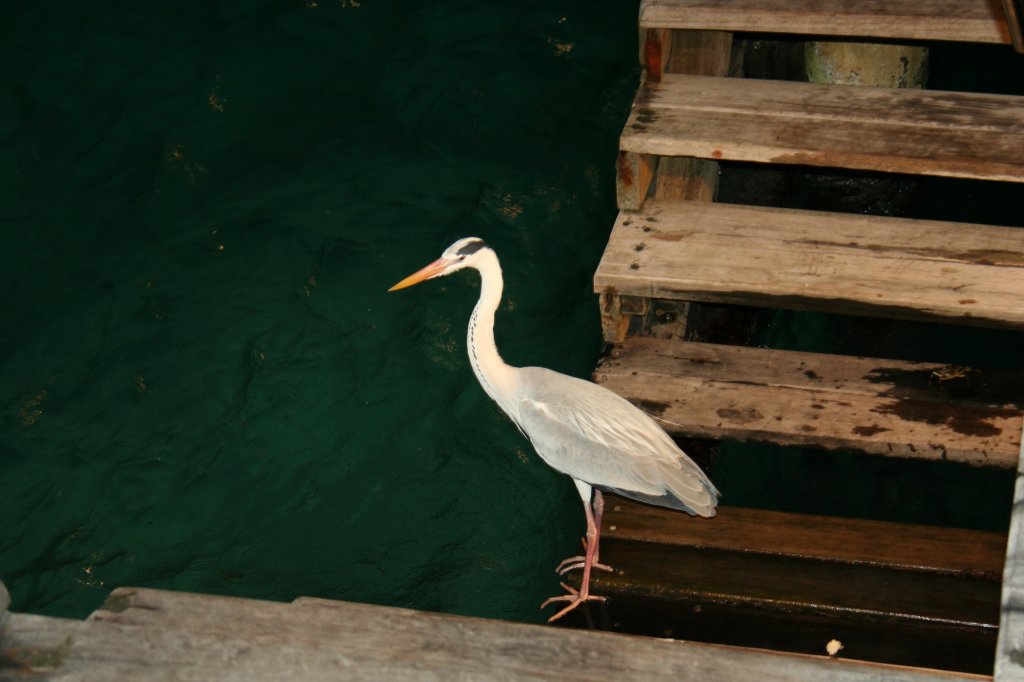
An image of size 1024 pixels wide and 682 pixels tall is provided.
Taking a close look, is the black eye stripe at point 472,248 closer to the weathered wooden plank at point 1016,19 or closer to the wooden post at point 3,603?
the wooden post at point 3,603

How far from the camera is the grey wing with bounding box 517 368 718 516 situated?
436 centimetres

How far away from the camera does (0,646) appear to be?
6.26 feet

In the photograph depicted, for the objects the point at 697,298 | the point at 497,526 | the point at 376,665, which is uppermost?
the point at 376,665

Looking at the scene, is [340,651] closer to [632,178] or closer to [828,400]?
[828,400]

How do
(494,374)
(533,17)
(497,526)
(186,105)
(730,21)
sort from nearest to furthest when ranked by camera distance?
1. (494,374)
2. (730,21)
3. (497,526)
4. (186,105)
5. (533,17)

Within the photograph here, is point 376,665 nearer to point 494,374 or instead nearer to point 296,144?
point 494,374

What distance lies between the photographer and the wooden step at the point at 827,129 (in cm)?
499

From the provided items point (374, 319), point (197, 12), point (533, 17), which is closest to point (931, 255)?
point (374, 319)

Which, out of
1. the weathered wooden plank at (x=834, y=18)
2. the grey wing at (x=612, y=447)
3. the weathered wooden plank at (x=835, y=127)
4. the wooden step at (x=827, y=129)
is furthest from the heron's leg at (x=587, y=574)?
the weathered wooden plank at (x=834, y=18)

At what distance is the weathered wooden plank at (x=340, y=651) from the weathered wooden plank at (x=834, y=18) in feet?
12.8

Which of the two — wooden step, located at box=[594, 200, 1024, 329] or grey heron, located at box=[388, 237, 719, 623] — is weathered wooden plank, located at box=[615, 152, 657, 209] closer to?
wooden step, located at box=[594, 200, 1024, 329]

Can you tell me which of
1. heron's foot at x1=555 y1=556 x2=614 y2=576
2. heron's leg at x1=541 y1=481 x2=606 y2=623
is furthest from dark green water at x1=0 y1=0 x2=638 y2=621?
heron's leg at x1=541 y1=481 x2=606 y2=623

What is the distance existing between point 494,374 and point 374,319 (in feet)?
7.99

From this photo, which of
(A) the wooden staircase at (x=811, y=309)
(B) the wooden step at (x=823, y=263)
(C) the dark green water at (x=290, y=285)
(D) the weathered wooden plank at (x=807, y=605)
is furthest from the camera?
(C) the dark green water at (x=290, y=285)
